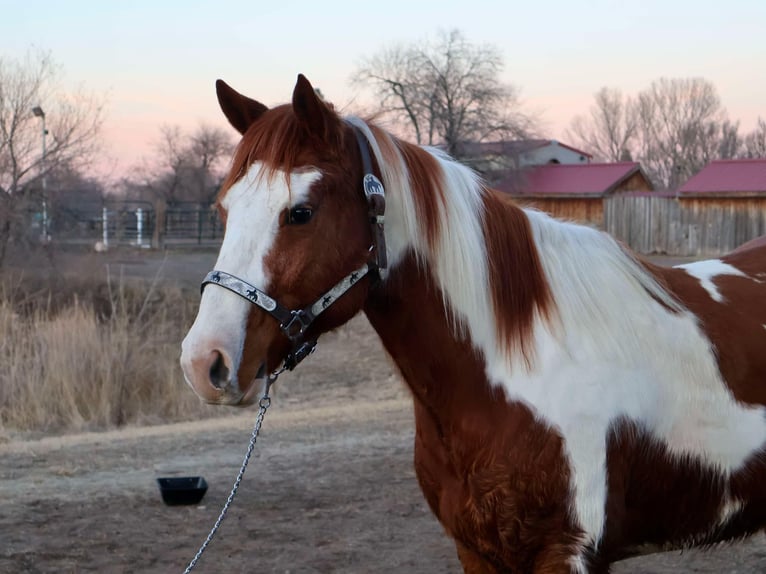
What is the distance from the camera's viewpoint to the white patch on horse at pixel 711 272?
3.10 metres

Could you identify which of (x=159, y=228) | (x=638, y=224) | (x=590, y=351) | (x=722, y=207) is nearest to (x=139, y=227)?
(x=159, y=228)

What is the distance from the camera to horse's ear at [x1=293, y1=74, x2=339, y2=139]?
238cm

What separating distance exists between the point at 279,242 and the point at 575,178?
3431 cm

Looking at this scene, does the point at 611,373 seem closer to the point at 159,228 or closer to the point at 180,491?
the point at 180,491

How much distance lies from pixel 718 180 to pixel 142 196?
31.3m

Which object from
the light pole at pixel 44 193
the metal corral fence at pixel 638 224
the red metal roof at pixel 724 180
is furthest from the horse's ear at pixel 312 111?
the red metal roof at pixel 724 180

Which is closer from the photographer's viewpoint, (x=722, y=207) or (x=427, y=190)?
(x=427, y=190)

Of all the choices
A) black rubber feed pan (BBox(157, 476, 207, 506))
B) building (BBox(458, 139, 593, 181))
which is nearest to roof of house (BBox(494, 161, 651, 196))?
building (BBox(458, 139, 593, 181))

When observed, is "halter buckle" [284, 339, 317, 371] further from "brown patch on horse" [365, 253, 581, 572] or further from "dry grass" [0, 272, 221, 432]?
"dry grass" [0, 272, 221, 432]

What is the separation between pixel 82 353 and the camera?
1064cm

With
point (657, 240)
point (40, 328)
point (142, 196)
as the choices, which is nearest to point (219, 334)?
point (40, 328)

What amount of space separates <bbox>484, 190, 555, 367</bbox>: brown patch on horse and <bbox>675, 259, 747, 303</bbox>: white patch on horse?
0.76 meters

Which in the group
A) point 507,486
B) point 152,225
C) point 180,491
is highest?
point 152,225

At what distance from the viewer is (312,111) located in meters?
2.43
